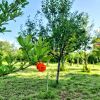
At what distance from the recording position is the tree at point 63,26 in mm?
17359

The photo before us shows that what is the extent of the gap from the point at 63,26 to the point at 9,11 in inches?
564

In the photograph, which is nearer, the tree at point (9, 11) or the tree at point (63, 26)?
the tree at point (9, 11)

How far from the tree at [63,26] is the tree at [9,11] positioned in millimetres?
14092

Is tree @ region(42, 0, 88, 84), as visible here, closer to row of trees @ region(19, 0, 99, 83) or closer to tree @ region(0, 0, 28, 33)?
row of trees @ region(19, 0, 99, 83)

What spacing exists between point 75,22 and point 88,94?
5.38 metres

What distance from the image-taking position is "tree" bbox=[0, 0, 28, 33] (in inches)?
116

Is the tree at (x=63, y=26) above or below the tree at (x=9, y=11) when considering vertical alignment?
above

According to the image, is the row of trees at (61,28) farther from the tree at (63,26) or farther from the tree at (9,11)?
the tree at (9,11)

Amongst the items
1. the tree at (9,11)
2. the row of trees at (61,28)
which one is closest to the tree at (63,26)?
the row of trees at (61,28)

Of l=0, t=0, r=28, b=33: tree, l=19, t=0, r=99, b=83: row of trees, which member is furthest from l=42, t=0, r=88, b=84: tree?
l=0, t=0, r=28, b=33: tree

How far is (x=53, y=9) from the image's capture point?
18.1 metres

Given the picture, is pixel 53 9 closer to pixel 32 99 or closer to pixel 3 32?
pixel 32 99

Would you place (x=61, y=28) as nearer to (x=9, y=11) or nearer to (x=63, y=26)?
(x=63, y=26)

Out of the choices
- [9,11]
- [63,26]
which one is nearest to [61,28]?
[63,26]
